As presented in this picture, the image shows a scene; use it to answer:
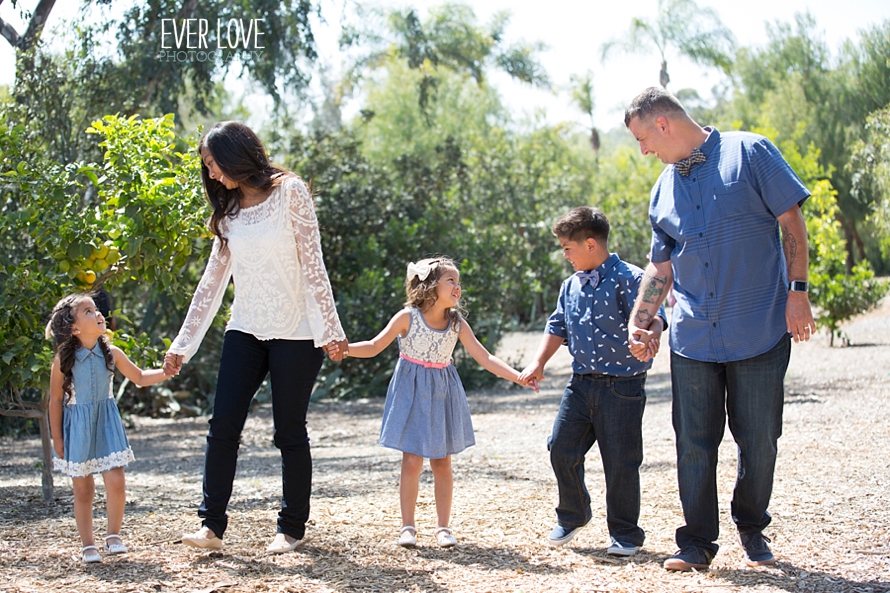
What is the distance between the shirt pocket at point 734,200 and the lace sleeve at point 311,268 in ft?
5.23

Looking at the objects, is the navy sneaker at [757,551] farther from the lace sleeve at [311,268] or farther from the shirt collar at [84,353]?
the shirt collar at [84,353]

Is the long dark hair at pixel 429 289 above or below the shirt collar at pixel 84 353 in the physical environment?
above

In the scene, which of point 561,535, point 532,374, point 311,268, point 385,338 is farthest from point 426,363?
point 561,535

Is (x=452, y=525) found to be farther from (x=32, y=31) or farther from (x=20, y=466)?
(x=32, y=31)

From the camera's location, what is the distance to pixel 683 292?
11.7 ft

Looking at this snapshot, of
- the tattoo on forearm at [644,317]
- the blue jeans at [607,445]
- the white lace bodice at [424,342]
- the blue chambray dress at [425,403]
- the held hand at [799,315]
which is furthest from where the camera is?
the white lace bodice at [424,342]

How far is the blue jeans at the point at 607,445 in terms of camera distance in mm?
3898

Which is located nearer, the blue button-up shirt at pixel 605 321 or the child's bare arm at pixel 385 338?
the blue button-up shirt at pixel 605 321

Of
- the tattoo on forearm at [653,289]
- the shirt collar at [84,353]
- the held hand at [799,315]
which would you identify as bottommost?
the shirt collar at [84,353]

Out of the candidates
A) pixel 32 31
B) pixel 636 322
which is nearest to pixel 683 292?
pixel 636 322

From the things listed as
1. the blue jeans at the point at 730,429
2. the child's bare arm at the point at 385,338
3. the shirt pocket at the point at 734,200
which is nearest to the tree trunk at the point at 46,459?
the child's bare arm at the point at 385,338

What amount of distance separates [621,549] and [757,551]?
1.84ft

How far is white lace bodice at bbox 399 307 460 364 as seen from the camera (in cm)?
422

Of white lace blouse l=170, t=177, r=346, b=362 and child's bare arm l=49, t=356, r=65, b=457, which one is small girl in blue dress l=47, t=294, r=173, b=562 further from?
white lace blouse l=170, t=177, r=346, b=362
